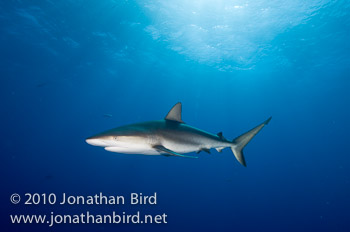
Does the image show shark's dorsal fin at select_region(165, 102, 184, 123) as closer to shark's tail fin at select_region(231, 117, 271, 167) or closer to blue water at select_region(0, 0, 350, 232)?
shark's tail fin at select_region(231, 117, 271, 167)

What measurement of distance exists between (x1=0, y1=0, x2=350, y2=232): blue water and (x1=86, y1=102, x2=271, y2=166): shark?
14937 mm

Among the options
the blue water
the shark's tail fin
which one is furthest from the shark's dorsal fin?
the blue water

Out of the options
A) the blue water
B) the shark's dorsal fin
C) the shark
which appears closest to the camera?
the shark

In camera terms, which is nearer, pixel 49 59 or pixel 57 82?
pixel 49 59

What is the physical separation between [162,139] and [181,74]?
103ft

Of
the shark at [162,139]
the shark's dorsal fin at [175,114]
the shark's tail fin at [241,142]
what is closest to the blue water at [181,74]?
the shark's dorsal fin at [175,114]

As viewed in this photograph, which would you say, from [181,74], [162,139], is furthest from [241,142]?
[181,74]

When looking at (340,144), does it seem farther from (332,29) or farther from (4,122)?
(4,122)

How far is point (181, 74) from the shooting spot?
33.9 m

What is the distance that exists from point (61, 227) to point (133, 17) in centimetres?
2737

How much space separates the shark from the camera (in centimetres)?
303

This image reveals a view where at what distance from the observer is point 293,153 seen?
113062 mm

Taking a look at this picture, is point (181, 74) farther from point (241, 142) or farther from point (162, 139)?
point (162, 139)

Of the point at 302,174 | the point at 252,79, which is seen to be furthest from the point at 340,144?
the point at 252,79
